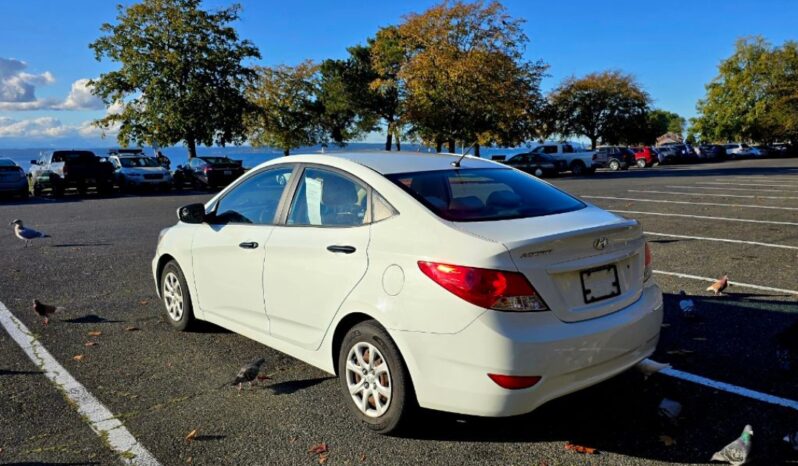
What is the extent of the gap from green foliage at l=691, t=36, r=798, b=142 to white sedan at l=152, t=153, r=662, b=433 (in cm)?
7148

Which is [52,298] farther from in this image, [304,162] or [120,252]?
[304,162]

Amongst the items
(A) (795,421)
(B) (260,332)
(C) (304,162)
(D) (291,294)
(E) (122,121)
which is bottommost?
(A) (795,421)

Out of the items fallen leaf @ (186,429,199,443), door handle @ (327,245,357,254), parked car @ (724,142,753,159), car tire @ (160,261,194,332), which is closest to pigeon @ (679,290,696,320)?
door handle @ (327,245,357,254)

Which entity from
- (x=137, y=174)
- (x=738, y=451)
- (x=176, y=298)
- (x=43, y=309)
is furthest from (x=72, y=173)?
(x=738, y=451)

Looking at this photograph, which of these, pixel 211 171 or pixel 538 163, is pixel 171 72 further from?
pixel 538 163

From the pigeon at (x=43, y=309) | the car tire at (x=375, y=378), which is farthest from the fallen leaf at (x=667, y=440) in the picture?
the pigeon at (x=43, y=309)

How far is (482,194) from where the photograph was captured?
152 inches

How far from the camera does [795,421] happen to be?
3541 mm

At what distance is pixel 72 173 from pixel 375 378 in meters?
23.9

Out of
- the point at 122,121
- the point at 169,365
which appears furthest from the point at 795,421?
the point at 122,121

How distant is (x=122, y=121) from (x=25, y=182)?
11.7 metres

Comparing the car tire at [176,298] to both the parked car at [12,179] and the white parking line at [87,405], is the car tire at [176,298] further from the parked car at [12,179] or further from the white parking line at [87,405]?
the parked car at [12,179]

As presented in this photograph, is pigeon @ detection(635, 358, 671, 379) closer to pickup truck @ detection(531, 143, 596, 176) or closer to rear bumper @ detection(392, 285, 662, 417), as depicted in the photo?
rear bumper @ detection(392, 285, 662, 417)

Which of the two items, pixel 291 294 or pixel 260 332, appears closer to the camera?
pixel 291 294
